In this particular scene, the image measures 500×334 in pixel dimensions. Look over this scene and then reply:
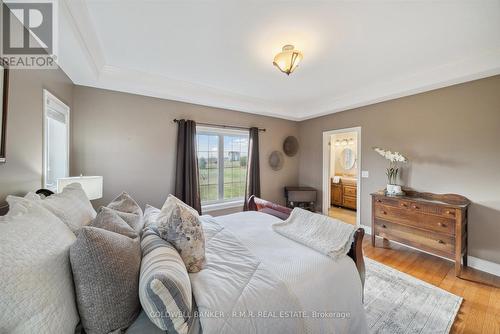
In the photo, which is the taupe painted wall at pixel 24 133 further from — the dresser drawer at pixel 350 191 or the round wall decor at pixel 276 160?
the dresser drawer at pixel 350 191

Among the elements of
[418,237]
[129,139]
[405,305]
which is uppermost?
[129,139]

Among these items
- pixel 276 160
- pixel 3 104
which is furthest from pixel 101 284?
pixel 276 160

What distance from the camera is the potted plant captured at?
3.04m

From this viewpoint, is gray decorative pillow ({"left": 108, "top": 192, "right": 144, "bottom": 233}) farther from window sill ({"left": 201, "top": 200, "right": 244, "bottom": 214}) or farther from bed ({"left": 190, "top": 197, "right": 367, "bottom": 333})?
window sill ({"left": 201, "top": 200, "right": 244, "bottom": 214})

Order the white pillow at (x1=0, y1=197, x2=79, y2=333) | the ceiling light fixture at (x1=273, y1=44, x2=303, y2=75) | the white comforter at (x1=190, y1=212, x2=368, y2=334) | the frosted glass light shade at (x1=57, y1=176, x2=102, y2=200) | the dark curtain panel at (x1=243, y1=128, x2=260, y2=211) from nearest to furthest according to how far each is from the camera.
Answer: the white pillow at (x1=0, y1=197, x2=79, y2=333) < the white comforter at (x1=190, y1=212, x2=368, y2=334) < the frosted glass light shade at (x1=57, y1=176, x2=102, y2=200) < the ceiling light fixture at (x1=273, y1=44, x2=303, y2=75) < the dark curtain panel at (x1=243, y1=128, x2=260, y2=211)

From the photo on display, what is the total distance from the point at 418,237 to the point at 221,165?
3.32m

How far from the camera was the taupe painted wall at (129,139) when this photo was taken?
2727 millimetres

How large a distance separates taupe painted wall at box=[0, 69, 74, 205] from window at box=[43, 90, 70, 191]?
297 mm

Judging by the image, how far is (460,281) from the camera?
7.50 feet

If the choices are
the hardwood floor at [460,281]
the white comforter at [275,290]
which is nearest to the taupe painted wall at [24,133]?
the white comforter at [275,290]

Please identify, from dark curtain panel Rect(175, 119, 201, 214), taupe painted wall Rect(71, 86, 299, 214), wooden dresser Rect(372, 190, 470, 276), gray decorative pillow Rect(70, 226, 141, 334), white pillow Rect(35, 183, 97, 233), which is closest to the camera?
gray decorative pillow Rect(70, 226, 141, 334)

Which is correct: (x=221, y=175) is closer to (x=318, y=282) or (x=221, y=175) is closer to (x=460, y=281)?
(x=318, y=282)

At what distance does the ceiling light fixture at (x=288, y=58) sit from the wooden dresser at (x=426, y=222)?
93.3 inches

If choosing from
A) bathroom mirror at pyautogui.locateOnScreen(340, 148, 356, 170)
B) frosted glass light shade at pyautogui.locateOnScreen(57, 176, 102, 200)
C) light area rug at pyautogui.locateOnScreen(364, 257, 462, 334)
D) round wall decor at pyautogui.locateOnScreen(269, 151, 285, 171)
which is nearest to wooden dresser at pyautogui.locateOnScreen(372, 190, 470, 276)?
light area rug at pyautogui.locateOnScreen(364, 257, 462, 334)
